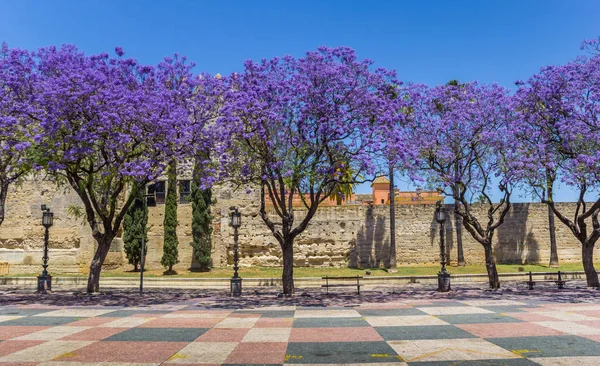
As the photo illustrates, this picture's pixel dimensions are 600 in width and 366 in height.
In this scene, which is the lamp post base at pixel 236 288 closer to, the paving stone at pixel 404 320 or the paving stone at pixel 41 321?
the paving stone at pixel 41 321

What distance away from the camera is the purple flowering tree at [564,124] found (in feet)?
53.3

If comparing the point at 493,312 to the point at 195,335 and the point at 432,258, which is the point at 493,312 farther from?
the point at 432,258

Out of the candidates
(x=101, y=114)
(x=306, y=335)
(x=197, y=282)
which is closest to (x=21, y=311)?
(x=101, y=114)

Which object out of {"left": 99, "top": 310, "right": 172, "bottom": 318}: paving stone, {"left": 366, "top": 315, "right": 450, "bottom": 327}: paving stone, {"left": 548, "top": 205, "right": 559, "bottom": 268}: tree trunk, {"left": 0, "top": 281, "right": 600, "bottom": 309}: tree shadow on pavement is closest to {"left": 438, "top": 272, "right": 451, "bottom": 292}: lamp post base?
{"left": 0, "top": 281, "right": 600, "bottom": 309}: tree shadow on pavement

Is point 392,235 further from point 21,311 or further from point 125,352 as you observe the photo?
point 125,352

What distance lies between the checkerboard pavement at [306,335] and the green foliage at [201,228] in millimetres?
14277

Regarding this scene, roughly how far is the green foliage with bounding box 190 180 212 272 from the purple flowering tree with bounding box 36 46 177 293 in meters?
12.0

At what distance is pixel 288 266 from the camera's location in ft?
56.1

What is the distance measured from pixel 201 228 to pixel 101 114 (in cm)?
1485

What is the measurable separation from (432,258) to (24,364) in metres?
27.3

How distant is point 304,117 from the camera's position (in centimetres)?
1547

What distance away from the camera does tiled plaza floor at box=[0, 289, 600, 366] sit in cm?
703

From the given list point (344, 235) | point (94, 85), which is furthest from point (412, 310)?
point (344, 235)

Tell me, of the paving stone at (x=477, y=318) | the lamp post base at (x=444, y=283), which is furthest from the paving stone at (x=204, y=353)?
the lamp post base at (x=444, y=283)
